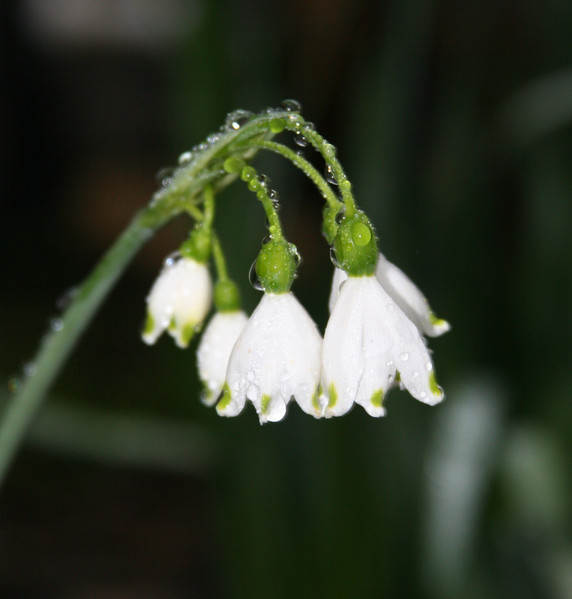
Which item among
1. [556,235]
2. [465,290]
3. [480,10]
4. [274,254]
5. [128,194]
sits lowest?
[274,254]

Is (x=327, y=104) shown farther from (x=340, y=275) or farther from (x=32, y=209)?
(x=340, y=275)

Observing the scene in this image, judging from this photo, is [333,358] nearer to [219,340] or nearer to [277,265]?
[277,265]

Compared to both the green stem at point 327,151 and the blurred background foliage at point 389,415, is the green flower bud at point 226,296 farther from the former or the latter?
the blurred background foliage at point 389,415

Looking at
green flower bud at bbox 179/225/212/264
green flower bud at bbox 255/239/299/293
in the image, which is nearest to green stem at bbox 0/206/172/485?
green flower bud at bbox 179/225/212/264

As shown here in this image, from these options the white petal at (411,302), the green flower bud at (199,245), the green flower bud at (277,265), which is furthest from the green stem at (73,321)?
the white petal at (411,302)

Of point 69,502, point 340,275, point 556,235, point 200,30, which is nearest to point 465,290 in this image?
point 556,235

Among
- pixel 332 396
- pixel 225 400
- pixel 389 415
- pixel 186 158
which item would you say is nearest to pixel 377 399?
pixel 332 396
